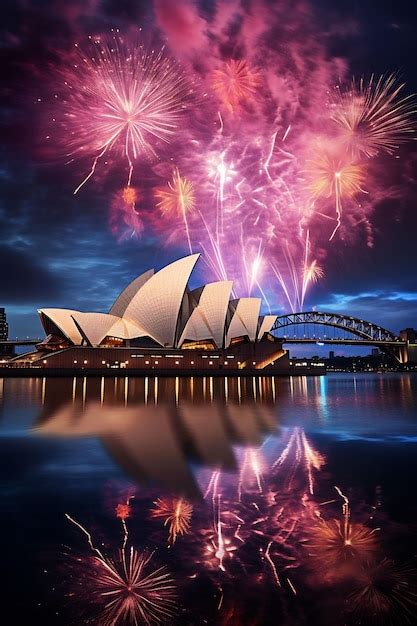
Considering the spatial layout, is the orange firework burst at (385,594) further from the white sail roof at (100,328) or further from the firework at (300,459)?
the white sail roof at (100,328)

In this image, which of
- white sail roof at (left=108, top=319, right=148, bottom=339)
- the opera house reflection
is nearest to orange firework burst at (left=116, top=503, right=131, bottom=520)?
the opera house reflection

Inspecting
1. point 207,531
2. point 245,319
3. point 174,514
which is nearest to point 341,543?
point 207,531

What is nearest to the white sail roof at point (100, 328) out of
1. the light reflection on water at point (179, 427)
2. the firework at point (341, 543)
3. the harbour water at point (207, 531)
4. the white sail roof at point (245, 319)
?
the white sail roof at point (245, 319)

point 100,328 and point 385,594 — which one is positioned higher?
point 100,328

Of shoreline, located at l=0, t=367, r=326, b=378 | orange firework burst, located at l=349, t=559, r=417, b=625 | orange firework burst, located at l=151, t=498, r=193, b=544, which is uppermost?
shoreline, located at l=0, t=367, r=326, b=378

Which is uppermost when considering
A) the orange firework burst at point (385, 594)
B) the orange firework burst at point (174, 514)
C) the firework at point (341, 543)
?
the orange firework burst at point (174, 514)

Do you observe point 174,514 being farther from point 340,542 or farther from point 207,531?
point 340,542

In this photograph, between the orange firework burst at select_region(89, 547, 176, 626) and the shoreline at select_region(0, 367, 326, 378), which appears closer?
the orange firework burst at select_region(89, 547, 176, 626)

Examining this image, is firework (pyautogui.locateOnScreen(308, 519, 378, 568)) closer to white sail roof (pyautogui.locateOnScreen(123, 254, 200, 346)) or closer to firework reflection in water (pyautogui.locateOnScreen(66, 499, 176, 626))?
firework reflection in water (pyautogui.locateOnScreen(66, 499, 176, 626))
